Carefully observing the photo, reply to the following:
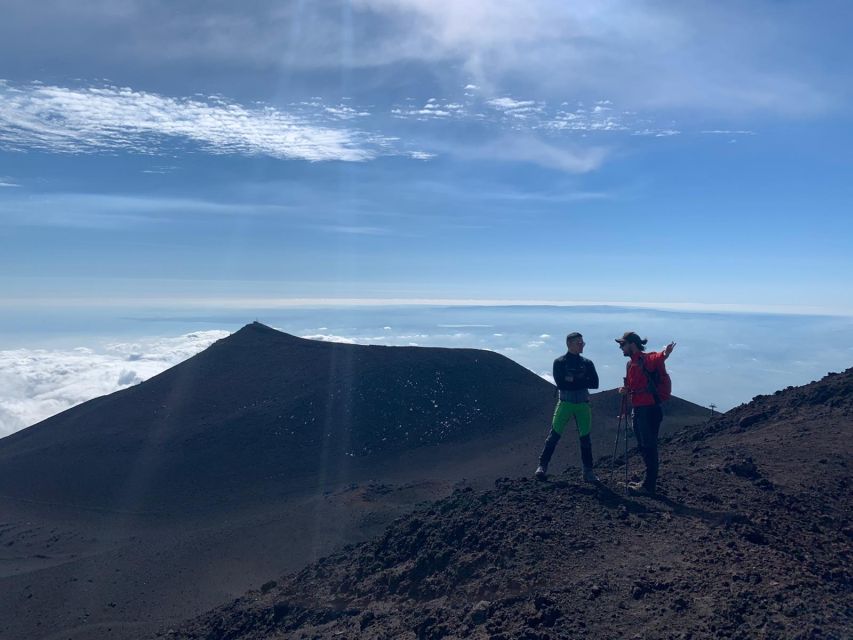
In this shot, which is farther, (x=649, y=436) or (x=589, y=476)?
(x=589, y=476)

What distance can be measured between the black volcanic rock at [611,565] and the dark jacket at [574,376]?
106 centimetres

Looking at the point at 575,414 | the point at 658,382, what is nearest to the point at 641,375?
the point at 658,382

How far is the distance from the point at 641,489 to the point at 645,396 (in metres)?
1.04

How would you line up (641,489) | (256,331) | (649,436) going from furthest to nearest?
(256,331), (641,489), (649,436)

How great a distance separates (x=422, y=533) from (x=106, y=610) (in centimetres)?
657

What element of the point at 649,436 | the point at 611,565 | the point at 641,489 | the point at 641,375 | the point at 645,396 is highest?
the point at 641,375

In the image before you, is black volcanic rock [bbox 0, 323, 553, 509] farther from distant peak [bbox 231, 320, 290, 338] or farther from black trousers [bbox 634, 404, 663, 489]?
black trousers [bbox 634, 404, 663, 489]

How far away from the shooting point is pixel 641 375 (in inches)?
319

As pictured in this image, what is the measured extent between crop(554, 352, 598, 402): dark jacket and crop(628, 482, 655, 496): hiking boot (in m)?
1.13

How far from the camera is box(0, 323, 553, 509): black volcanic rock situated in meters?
19.5

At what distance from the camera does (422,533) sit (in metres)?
8.16

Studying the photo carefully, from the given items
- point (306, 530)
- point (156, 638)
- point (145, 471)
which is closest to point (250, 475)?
point (145, 471)

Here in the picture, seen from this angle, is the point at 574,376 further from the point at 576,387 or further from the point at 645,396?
the point at 645,396

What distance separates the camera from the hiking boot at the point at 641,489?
8000mm
